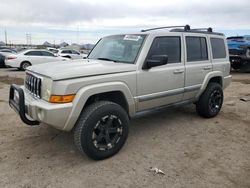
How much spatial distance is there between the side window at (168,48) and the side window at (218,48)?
1.18 meters

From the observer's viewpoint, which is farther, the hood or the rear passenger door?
the rear passenger door

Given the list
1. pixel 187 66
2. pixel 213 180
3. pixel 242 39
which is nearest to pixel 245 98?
pixel 187 66

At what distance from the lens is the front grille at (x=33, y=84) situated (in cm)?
322

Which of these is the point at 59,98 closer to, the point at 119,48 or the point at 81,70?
the point at 81,70

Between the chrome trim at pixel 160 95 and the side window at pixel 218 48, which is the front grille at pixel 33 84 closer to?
the chrome trim at pixel 160 95

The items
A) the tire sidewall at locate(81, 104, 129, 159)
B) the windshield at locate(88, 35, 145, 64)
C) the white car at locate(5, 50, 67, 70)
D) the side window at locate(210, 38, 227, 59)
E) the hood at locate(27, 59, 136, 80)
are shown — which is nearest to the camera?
the hood at locate(27, 59, 136, 80)

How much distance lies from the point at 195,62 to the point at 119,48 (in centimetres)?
153

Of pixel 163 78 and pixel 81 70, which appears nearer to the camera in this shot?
pixel 81 70

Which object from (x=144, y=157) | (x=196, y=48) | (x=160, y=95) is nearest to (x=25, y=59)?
(x=196, y=48)

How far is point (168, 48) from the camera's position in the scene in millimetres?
4180

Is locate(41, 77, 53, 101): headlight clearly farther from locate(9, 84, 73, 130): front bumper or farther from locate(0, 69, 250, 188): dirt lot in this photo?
locate(0, 69, 250, 188): dirt lot

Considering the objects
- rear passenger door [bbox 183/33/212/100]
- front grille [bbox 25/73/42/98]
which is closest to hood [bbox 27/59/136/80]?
front grille [bbox 25/73/42/98]

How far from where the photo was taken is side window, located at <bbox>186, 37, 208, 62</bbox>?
14.8 feet

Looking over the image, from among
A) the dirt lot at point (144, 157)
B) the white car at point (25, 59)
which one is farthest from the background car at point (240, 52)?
the white car at point (25, 59)
